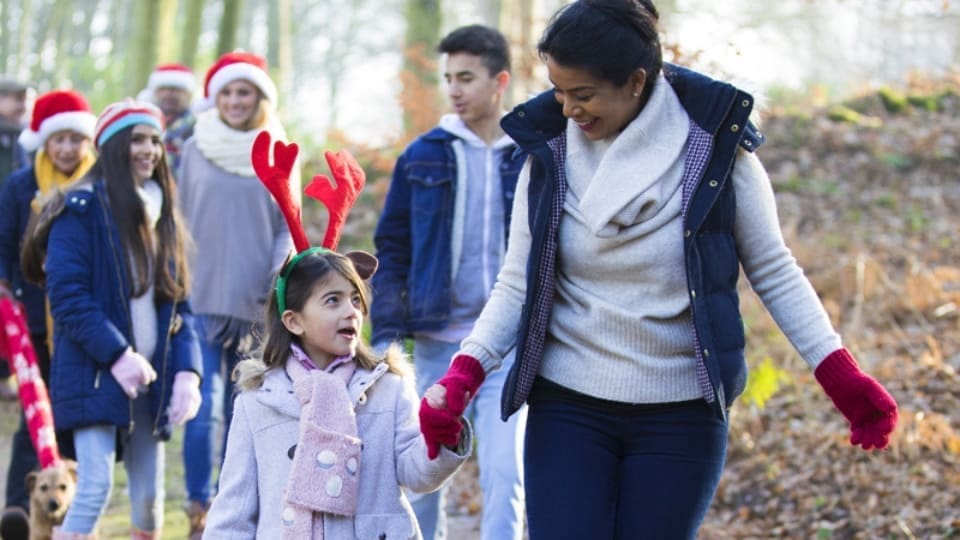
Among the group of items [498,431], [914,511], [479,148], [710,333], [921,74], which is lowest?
[914,511]

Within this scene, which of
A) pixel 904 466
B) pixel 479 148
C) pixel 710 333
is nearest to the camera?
pixel 710 333

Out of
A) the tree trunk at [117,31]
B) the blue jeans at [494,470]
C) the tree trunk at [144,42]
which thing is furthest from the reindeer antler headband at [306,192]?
the tree trunk at [117,31]

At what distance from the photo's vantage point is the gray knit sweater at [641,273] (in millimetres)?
3795

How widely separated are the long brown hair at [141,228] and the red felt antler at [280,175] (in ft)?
5.74

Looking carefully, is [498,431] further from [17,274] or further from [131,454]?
[17,274]

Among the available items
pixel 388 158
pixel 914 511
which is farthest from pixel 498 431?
pixel 388 158

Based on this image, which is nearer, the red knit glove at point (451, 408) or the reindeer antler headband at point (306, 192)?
the red knit glove at point (451, 408)

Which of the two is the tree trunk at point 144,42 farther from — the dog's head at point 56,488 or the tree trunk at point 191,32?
the dog's head at point 56,488

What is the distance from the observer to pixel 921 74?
55.9 feet

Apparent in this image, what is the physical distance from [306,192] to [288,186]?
7 cm

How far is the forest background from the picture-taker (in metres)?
7.39

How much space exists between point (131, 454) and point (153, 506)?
248 millimetres

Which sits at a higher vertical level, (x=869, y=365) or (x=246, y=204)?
(x=246, y=204)

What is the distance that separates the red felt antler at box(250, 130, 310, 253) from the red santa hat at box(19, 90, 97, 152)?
349 centimetres
